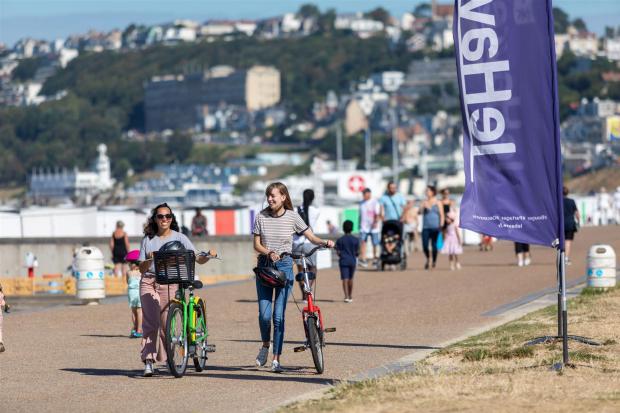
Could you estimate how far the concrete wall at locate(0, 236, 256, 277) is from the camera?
113ft

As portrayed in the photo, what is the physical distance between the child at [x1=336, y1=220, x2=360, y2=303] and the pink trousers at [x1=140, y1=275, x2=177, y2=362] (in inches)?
316

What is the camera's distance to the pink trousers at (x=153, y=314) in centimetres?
1277

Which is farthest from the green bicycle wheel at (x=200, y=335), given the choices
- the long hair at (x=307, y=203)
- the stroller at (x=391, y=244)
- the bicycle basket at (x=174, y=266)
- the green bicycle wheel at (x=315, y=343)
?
the stroller at (x=391, y=244)

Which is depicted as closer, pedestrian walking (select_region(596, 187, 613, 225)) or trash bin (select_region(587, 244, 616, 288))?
trash bin (select_region(587, 244, 616, 288))

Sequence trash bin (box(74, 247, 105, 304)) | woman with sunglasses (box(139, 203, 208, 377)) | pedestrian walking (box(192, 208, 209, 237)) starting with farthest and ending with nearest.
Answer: pedestrian walking (box(192, 208, 209, 237)) → trash bin (box(74, 247, 105, 304)) → woman with sunglasses (box(139, 203, 208, 377))

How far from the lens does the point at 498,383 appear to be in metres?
11.3

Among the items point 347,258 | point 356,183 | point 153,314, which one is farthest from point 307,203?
point 356,183

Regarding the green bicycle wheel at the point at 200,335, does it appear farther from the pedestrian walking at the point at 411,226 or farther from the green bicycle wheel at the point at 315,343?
the pedestrian walking at the point at 411,226

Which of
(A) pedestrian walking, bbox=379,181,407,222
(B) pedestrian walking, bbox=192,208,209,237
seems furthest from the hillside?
(A) pedestrian walking, bbox=379,181,407,222

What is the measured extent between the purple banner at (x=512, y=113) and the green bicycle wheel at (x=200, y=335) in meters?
2.16

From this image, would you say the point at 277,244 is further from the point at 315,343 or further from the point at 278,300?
the point at 315,343

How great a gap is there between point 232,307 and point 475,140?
796cm

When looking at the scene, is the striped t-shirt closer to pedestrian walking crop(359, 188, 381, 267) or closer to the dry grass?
the dry grass

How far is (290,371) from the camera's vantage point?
42.6ft
